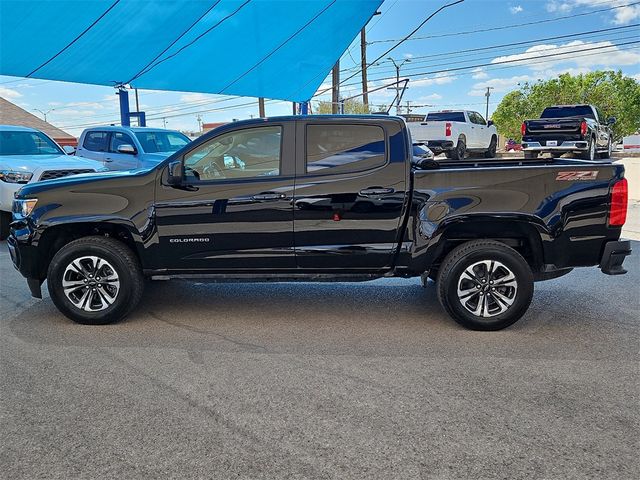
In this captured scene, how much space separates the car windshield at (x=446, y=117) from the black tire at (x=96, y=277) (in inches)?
663

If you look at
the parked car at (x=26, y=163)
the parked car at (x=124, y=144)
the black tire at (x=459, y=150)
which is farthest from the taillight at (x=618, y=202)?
the black tire at (x=459, y=150)

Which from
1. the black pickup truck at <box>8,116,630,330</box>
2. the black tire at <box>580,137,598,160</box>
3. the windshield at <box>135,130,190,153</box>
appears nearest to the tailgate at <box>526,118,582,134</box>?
the black tire at <box>580,137,598,160</box>

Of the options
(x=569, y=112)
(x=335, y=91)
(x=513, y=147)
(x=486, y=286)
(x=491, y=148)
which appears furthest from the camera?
(x=513, y=147)

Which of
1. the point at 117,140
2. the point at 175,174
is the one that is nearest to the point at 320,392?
the point at 175,174

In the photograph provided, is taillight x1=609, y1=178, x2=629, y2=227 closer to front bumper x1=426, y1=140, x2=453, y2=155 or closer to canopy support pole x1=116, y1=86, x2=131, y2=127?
canopy support pole x1=116, y1=86, x2=131, y2=127

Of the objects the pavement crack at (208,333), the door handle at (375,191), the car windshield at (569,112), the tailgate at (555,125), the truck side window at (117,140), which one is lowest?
the pavement crack at (208,333)

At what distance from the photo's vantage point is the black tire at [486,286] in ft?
14.8

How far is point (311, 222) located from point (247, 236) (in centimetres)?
61

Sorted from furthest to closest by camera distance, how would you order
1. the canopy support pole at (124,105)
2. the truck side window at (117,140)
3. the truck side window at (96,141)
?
1. the canopy support pole at (124,105)
2. the truck side window at (96,141)
3. the truck side window at (117,140)

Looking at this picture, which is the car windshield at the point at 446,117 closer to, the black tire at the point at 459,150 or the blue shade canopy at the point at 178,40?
the black tire at the point at 459,150

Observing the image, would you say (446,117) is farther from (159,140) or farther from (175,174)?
(175,174)

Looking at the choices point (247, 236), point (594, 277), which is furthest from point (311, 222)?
point (594, 277)

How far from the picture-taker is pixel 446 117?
2000cm

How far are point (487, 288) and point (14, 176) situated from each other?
306 inches
